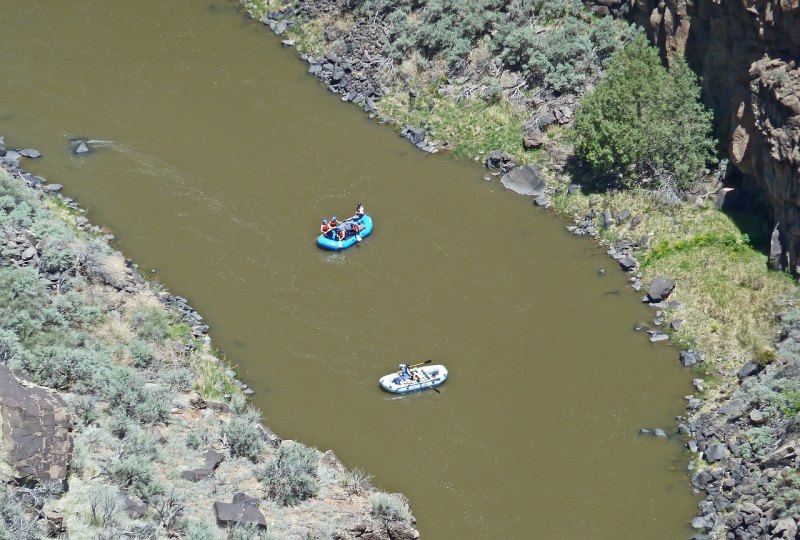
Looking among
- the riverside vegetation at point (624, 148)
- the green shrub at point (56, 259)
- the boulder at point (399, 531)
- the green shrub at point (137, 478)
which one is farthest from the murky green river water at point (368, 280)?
the green shrub at point (137, 478)

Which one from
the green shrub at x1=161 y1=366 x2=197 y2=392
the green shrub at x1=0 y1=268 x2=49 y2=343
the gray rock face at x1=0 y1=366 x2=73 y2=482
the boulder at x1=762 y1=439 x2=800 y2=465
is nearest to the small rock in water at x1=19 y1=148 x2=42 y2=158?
the green shrub at x1=0 y1=268 x2=49 y2=343

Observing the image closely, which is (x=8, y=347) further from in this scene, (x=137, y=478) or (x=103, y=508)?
(x=103, y=508)

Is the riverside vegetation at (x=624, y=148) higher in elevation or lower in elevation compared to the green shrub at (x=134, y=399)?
higher

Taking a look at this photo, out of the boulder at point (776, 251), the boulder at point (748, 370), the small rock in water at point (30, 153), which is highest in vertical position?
the boulder at point (776, 251)

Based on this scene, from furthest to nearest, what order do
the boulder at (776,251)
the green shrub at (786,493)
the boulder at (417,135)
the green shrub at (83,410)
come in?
the boulder at (417,135)
the boulder at (776,251)
the green shrub at (786,493)
the green shrub at (83,410)

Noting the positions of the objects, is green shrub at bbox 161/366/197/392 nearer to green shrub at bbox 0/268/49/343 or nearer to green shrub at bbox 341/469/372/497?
green shrub at bbox 0/268/49/343

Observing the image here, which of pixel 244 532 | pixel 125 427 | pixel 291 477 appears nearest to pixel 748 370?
pixel 291 477

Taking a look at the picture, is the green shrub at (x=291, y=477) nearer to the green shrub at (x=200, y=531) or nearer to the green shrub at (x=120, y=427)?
the green shrub at (x=200, y=531)
